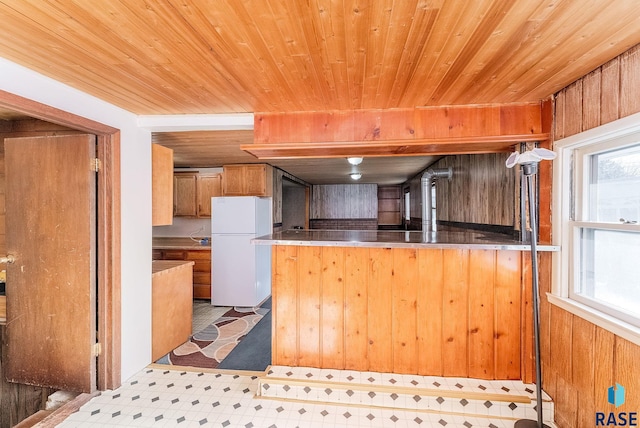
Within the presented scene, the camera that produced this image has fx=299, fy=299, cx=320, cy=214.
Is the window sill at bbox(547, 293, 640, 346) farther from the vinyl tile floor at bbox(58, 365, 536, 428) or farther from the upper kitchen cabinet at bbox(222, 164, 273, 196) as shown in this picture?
Answer: the upper kitchen cabinet at bbox(222, 164, 273, 196)

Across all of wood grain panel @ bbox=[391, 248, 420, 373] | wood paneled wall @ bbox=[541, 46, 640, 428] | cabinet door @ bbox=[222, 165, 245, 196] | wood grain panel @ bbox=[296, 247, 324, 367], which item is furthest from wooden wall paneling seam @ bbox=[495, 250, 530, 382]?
cabinet door @ bbox=[222, 165, 245, 196]

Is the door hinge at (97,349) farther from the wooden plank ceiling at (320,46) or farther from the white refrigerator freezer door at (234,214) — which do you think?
the white refrigerator freezer door at (234,214)

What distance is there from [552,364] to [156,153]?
11.1ft

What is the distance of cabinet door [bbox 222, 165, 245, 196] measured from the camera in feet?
14.6

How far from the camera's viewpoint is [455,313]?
85.7 inches

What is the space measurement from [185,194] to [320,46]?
4.04m

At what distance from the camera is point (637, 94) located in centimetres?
131

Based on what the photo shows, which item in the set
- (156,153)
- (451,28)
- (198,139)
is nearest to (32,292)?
(156,153)

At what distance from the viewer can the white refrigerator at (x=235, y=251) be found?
4117 mm

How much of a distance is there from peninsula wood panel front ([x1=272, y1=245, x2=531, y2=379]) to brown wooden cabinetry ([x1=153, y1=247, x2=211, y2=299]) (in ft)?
7.79

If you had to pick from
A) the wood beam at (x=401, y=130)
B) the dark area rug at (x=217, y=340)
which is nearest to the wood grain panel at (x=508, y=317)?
the wood beam at (x=401, y=130)

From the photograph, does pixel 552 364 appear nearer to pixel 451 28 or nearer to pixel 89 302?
pixel 451 28

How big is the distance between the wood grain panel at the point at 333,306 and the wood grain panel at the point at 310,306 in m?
0.03

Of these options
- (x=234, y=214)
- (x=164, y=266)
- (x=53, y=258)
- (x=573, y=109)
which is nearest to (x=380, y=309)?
(x=573, y=109)
